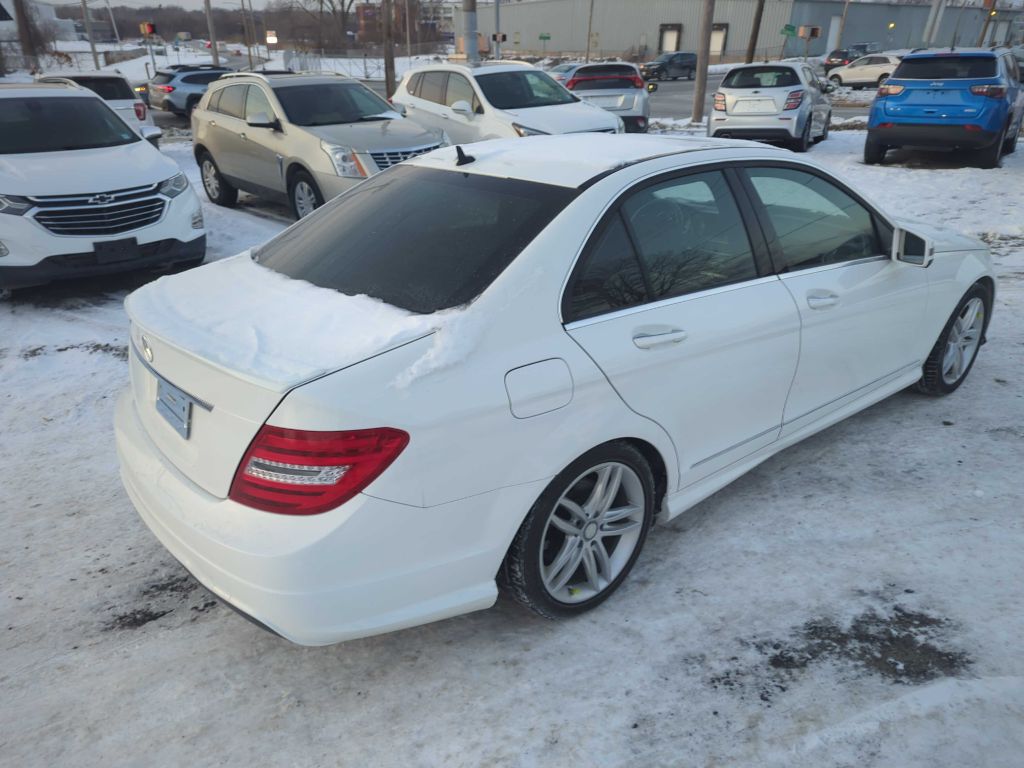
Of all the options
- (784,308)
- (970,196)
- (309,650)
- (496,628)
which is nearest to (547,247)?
(784,308)

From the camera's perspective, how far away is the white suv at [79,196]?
582 centimetres

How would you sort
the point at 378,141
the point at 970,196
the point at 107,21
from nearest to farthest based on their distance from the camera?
the point at 378,141, the point at 970,196, the point at 107,21

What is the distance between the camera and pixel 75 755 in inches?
89.0

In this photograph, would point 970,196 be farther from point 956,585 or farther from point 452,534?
point 452,534

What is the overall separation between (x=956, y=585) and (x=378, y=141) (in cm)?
727

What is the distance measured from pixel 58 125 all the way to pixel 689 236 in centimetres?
660

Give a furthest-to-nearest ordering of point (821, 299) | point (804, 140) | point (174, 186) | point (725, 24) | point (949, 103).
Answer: point (725, 24) < point (804, 140) < point (949, 103) < point (174, 186) < point (821, 299)

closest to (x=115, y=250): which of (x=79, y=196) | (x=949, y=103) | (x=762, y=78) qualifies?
(x=79, y=196)

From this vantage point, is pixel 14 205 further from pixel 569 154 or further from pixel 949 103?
pixel 949 103

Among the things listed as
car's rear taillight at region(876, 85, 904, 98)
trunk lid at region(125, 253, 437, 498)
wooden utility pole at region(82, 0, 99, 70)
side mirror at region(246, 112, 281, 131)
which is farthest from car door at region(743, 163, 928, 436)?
wooden utility pole at region(82, 0, 99, 70)

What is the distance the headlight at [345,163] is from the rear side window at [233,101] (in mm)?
2255

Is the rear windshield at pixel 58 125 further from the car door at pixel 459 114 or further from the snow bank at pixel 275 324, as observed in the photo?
the snow bank at pixel 275 324

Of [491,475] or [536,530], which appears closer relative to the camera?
[491,475]

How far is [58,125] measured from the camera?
276 inches
